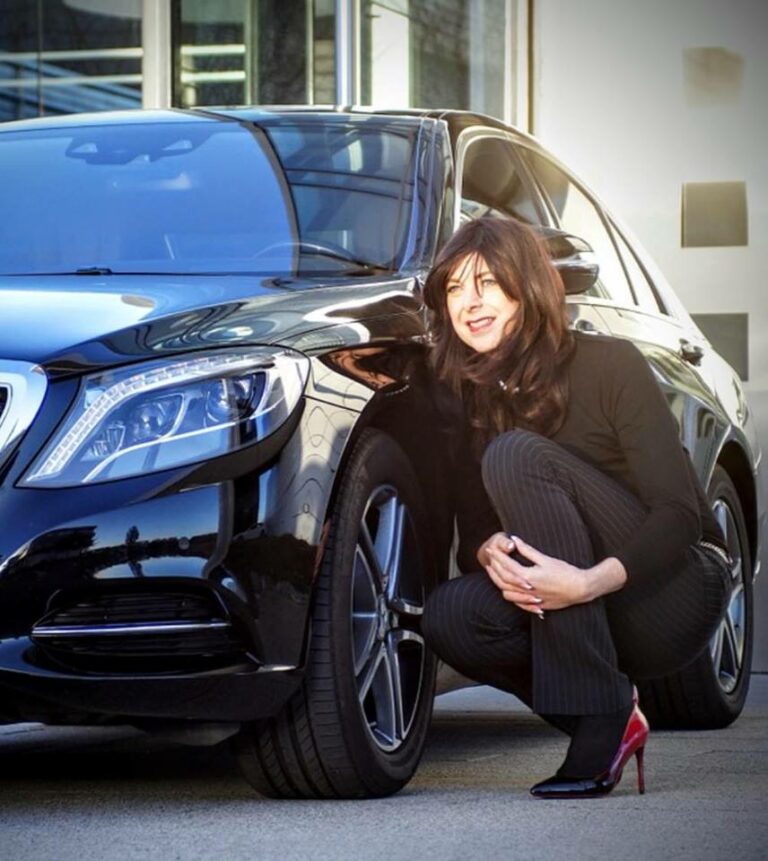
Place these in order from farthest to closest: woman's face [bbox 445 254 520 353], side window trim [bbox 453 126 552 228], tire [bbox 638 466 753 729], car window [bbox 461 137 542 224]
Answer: tire [bbox 638 466 753 729] < car window [bbox 461 137 542 224] < side window trim [bbox 453 126 552 228] < woman's face [bbox 445 254 520 353]

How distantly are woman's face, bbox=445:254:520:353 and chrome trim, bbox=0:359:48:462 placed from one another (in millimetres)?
980

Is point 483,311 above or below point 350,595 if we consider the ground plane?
above

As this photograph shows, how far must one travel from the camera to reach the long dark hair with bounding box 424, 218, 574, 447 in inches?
167

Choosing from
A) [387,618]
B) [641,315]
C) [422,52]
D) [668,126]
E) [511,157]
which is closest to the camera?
[387,618]

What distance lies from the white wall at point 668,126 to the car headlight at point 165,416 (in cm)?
502

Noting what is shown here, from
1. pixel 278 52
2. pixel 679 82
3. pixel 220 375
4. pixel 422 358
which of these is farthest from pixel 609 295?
pixel 278 52

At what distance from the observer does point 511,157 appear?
5766mm

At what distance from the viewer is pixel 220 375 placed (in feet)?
12.3

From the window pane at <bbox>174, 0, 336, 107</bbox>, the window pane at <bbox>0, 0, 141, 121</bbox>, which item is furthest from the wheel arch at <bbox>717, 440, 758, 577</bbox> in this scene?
the window pane at <bbox>0, 0, 141, 121</bbox>

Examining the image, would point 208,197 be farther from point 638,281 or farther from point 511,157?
point 638,281

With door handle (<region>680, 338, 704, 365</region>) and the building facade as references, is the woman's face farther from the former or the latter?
the building facade

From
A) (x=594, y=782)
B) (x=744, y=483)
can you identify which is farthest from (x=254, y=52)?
(x=594, y=782)

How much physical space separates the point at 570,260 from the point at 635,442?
0.74m

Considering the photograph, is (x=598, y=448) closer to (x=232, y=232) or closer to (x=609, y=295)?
(x=232, y=232)
